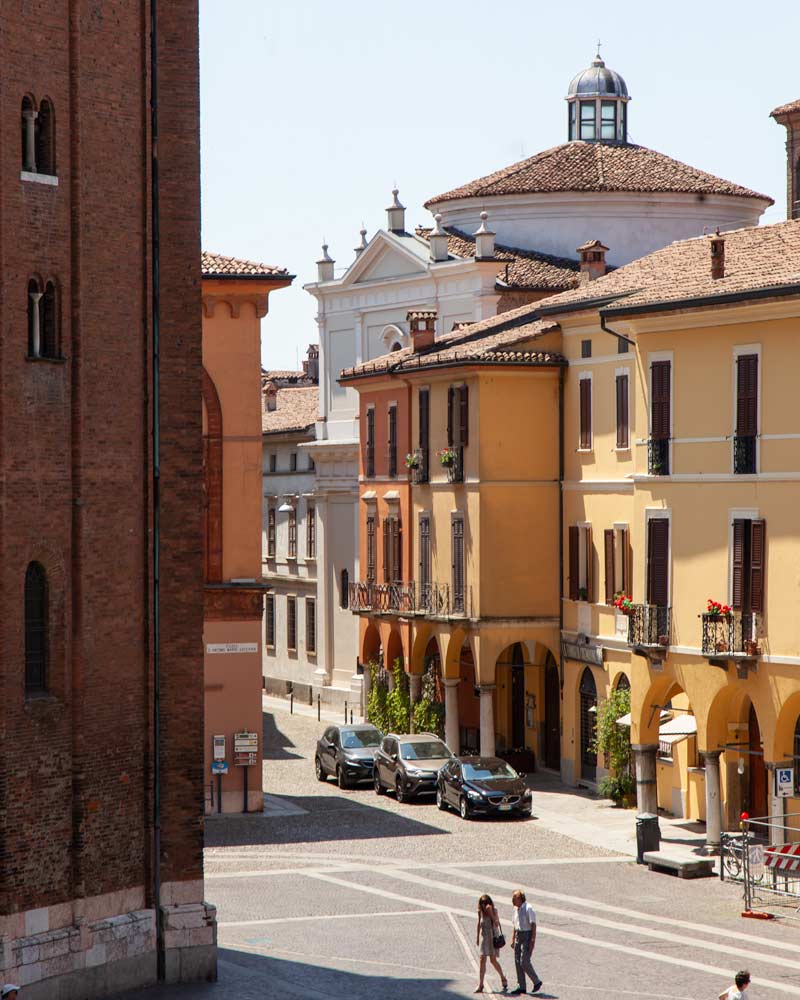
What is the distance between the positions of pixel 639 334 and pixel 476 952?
16.5 metres

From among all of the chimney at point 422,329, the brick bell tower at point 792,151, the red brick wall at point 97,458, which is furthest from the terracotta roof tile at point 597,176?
the red brick wall at point 97,458

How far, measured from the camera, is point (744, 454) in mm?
40781

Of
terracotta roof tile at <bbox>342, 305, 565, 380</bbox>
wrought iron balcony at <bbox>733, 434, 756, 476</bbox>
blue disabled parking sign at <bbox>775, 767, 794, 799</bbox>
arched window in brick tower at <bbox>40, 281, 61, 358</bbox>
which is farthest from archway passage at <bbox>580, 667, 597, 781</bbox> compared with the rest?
arched window in brick tower at <bbox>40, 281, 61, 358</bbox>

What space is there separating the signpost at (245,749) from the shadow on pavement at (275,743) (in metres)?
7.69

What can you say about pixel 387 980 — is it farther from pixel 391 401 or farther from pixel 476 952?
pixel 391 401

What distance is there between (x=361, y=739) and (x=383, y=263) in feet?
71.5

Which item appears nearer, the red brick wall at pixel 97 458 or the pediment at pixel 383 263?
the red brick wall at pixel 97 458

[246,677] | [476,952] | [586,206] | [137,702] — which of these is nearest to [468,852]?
[246,677]

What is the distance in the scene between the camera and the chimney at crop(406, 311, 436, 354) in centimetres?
5891

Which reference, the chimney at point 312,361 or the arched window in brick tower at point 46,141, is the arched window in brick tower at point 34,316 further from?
the chimney at point 312,361

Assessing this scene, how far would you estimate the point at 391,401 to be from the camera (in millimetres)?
59781

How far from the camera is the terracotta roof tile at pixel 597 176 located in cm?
6769

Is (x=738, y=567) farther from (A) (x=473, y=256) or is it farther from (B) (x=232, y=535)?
(A) (x=473, y=256)

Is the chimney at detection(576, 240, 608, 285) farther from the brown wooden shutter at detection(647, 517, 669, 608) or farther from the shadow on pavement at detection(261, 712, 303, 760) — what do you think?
the shadow on pavement at detection(261, 712, 303, 760)
